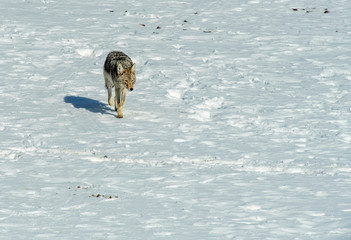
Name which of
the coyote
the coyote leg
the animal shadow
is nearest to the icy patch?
the animal shadow

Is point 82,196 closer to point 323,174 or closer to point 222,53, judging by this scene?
point 323,174

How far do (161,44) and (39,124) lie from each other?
7.85m

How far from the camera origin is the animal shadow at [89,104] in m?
14.7

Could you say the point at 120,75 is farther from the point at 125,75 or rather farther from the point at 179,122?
the point at 179,122

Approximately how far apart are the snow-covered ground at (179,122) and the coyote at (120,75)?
0.41 metres

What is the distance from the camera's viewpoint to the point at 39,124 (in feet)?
43.4

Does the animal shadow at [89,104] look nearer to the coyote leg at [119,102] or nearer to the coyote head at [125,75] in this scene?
the coyote leg at [119,102]

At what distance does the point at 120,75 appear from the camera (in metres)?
13.8

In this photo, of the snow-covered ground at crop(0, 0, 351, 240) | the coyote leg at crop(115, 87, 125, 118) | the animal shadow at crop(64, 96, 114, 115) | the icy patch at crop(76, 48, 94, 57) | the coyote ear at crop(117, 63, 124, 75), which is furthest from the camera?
the icy patch at crop(76, 48, 94, 57)

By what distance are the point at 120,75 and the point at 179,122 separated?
1.61 meters

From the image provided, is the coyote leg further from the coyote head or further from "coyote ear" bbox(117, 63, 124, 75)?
"coyote ear" bbox(117, 63, 124, 75)

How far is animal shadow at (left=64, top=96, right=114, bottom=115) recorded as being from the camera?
48.3 ft

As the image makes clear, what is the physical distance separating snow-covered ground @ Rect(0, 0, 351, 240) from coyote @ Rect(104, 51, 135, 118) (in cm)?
41

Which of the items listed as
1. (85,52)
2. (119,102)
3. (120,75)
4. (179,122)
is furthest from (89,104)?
(85,52)
